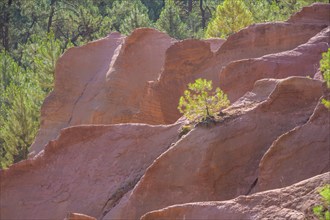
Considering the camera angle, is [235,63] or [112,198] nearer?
[112,198]

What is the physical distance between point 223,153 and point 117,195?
3215mm

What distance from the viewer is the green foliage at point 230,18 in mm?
36625

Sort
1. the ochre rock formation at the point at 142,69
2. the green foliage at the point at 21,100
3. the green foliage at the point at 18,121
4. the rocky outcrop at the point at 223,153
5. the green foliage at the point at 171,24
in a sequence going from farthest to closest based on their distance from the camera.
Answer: the green foliage at the point at 171,24 → the green foliage at the point at 21,100 → the green foliage at the point at 18,121 → the ochre rock formation at the point at 142,69 → the rocky outcrop at the point at 223,153

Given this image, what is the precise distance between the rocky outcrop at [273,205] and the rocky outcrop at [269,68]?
797 centimetres

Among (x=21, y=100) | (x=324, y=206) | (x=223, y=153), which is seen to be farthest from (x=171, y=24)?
(x=324, y=206)

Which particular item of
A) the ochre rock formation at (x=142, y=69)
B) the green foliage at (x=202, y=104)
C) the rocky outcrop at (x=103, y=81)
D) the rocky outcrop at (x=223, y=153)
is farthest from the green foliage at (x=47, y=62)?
the rocky outcrop at (x=223, y=153)

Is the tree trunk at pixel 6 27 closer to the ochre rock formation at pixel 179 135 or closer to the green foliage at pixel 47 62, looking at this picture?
the green foliage at pixel 47 62

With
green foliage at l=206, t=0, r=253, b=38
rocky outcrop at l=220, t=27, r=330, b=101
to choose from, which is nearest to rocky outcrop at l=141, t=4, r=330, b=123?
rocky outcrop at l=220, t=27, r=330, b=101

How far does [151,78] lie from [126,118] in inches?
93.8

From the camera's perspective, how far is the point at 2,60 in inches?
1603

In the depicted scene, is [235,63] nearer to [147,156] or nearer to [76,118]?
[147,156]

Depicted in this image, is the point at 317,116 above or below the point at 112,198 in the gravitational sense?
above

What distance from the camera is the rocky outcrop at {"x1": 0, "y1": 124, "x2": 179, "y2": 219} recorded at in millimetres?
19109

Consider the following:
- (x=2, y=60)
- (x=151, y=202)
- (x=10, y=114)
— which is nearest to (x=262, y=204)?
(x=151, y=202)
